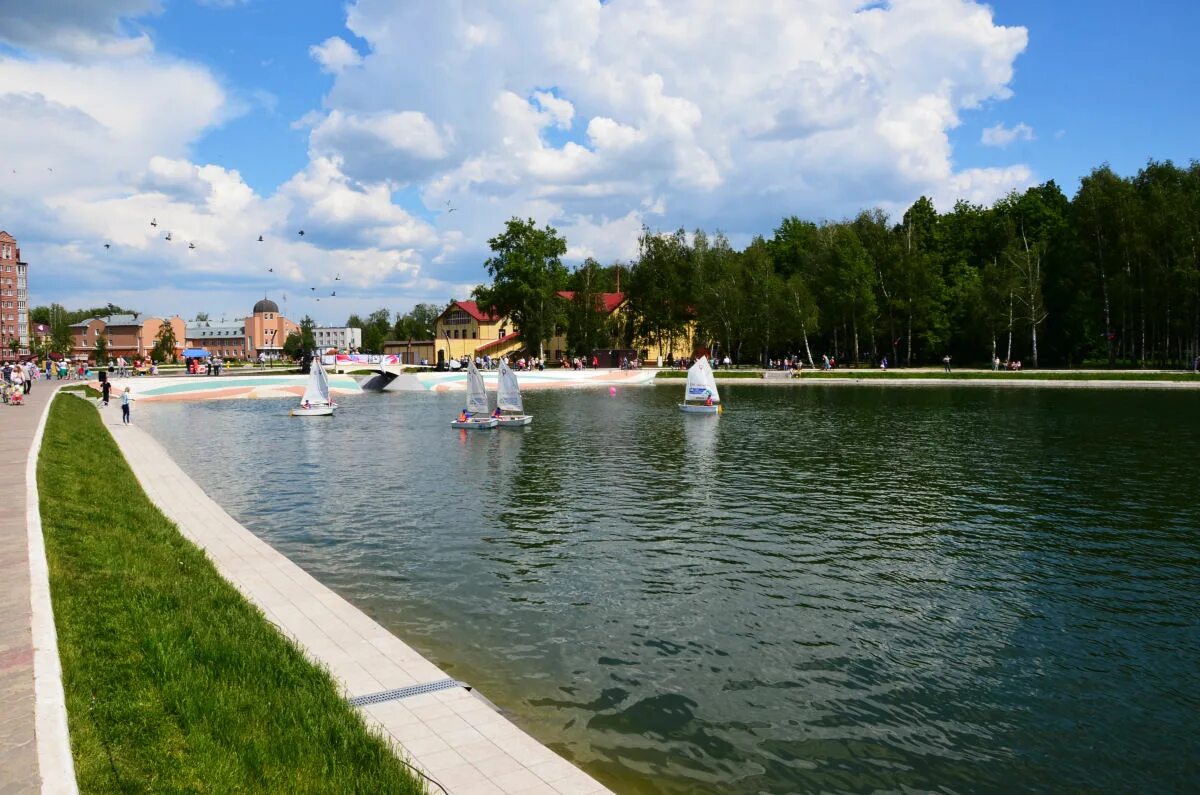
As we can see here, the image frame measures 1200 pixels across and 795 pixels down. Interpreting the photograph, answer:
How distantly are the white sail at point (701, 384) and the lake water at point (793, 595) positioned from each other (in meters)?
19.9

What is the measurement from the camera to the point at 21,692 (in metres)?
8.24

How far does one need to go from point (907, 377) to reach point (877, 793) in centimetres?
8478

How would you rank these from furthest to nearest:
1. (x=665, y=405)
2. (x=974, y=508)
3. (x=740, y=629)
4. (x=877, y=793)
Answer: (x=665, y=405), (x=974, y=508), (x=740, y=629), (x=877, y=793)

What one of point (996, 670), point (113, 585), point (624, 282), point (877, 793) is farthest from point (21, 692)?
point (624, 282)

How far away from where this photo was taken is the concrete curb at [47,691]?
671cm

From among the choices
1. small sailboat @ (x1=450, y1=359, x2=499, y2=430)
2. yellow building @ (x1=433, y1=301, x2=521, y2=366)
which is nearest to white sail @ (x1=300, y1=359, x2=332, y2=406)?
small sailboat @ (x1=450, y1=359, x2=499, y2=430)

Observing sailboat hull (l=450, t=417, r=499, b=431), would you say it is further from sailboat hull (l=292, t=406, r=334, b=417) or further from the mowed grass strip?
the mowed grass strip

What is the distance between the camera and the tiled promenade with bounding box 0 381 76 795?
677cm

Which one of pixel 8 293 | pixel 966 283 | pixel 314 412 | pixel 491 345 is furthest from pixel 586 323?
pixel 8 293

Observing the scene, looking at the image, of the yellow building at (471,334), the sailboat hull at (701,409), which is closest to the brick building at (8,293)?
the yellow building at (471,334)

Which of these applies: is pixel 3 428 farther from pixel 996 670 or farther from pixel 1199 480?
pixel 1199 480

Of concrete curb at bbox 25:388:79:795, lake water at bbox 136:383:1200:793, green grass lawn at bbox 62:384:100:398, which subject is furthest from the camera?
green grass lawn at bbox 62:384:100:398

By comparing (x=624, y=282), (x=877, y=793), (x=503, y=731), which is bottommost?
(x=877, y=793)

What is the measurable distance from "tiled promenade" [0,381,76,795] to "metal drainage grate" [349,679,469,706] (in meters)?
3.07
